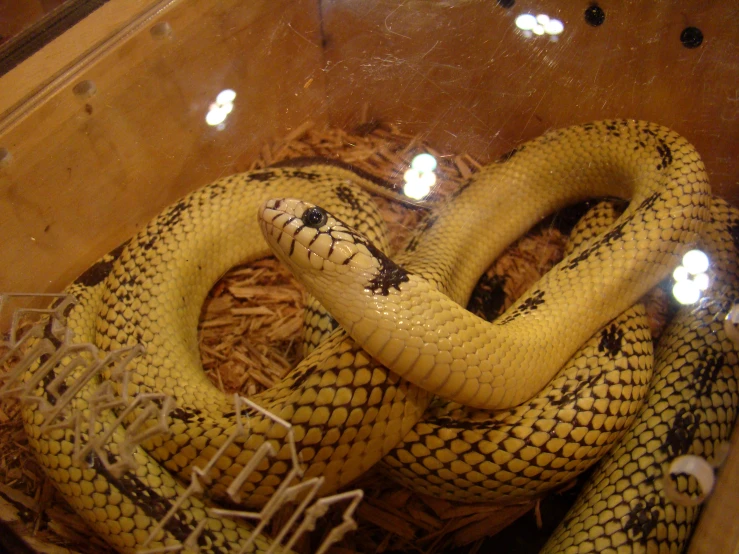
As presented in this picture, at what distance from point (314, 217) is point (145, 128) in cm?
114

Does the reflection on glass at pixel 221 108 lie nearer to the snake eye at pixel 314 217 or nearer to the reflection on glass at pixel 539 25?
the snake eye at pixel 314 217

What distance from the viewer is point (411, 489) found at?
185 centimetres

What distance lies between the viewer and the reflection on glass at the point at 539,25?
2.58 metres

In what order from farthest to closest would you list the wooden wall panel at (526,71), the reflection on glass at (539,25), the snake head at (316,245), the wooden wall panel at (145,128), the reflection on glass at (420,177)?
the reflection on glass at (420,177) → the reflection on glass at (539,25) → the wooden wall panel at (526,71) → the wooden wall panel at (145,128) → the snake head at (316,245)

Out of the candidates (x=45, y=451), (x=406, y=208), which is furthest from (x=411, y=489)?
(x=406, y=208)

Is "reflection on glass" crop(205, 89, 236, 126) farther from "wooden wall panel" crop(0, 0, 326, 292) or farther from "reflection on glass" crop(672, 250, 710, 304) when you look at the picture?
"reflection on glass" crop(672, 250, 710, 304)

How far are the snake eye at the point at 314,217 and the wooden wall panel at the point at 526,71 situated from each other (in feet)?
4.19

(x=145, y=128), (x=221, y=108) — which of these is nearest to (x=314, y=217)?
(x=145, y=128)

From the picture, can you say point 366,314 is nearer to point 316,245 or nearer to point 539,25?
point 316,245

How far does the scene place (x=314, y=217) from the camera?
5.31 feet

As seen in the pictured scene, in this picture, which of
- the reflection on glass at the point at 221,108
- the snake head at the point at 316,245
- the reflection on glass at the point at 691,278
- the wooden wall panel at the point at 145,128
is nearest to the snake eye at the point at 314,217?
the snake head at the point at 316,245

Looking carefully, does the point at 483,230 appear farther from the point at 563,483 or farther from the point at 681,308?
the point at 563,483

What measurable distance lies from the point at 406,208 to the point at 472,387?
1.24 metres

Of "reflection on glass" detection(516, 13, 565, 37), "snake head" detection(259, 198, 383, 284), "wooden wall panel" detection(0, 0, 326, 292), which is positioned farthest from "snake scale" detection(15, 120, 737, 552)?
"reflection on glass" detection(516, 13, 565, 37)
